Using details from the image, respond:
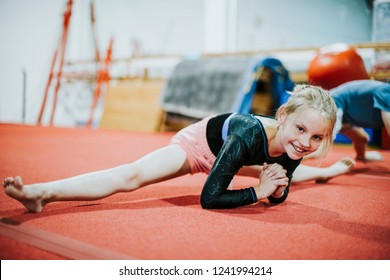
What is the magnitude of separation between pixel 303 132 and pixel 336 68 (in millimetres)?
2178

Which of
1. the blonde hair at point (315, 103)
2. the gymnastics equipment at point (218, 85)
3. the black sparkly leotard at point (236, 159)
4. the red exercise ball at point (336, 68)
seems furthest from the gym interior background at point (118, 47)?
the blonde hair at point (315, 103)

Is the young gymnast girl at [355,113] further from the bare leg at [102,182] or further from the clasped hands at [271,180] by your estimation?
the bare leg at [102,182]

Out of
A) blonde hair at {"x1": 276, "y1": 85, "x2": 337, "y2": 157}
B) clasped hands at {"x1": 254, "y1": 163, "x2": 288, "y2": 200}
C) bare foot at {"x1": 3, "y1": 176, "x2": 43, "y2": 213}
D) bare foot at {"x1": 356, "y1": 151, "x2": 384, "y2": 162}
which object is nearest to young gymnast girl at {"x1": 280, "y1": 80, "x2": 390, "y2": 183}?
bare foot at {"x1": 356, "y1": 151, "x2": 384, "y2": 162}

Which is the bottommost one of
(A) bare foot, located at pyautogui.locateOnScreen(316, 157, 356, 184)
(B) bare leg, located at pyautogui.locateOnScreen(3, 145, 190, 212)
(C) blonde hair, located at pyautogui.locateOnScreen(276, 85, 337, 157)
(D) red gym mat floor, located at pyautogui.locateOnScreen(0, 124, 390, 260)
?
(A) bare foot, located at pyautogui.locateOnScreen(316, 157, 356, 184)

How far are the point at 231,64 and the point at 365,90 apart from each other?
233cm

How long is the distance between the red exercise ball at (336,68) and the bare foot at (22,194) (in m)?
2.50

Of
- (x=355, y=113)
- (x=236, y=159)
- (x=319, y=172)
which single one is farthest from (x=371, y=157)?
(x=236, y=159)

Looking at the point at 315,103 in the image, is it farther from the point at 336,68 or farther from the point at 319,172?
the point at 336,68

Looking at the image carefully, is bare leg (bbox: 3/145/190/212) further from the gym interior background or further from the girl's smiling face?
the gym interior background

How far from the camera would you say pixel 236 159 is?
1.20m

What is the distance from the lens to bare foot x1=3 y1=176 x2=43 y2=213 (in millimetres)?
1084

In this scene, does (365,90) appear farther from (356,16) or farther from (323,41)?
(356,16)

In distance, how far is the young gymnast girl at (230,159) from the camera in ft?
3.79

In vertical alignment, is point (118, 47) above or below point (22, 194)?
above
